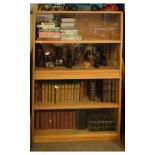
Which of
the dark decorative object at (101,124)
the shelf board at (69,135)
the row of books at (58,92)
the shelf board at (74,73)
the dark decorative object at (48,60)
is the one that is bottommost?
the shelf board at (69,135)

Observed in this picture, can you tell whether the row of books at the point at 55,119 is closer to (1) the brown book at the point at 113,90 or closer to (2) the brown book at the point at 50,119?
(2) the brown book at the point at 50,119

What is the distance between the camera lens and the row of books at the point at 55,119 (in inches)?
137

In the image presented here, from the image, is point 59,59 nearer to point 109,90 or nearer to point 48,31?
point 48,31

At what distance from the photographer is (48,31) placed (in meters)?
3.37

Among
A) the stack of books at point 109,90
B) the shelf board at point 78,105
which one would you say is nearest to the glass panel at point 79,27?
the stack of books at point 109,90

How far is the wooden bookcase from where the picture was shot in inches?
131

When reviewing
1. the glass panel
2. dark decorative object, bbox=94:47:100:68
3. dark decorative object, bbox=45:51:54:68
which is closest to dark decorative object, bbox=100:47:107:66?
dark decorative object, bbox=94:47:100:68

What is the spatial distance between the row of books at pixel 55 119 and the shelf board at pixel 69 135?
0.15 ft

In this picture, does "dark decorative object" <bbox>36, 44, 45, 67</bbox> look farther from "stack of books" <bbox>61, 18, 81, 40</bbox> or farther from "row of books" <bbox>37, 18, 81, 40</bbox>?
"stack of books" <bbox>61, 18, 81, 40</bbox>

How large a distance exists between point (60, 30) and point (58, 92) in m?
0.68
